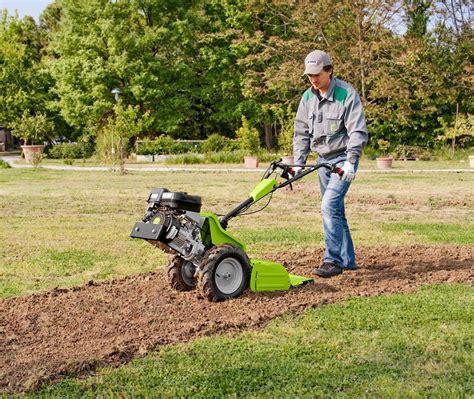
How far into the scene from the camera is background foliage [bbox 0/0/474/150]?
33.4 m

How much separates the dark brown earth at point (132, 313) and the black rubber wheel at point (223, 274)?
0.11 m

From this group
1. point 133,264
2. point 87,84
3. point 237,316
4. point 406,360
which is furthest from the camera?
point 87,84

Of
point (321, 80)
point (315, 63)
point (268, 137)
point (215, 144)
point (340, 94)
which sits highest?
point (315, 63)

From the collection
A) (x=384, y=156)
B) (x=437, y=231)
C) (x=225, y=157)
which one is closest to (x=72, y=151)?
(x=225, y=157)

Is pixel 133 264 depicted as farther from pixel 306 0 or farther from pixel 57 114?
pixel 57 114

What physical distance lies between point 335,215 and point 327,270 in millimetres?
567

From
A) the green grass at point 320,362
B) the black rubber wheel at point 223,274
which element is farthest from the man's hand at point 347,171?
the green grass at point 320,362

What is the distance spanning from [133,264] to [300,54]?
28364 millimetres

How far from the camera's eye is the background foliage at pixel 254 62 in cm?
3345

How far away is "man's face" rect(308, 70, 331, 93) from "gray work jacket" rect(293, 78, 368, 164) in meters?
0.07

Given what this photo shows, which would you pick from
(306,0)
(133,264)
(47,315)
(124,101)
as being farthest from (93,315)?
(124,101)

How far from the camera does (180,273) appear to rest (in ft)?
22.0

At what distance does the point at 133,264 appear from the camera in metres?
8.48

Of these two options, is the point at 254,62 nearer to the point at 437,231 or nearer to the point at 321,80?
the point at 437,231
